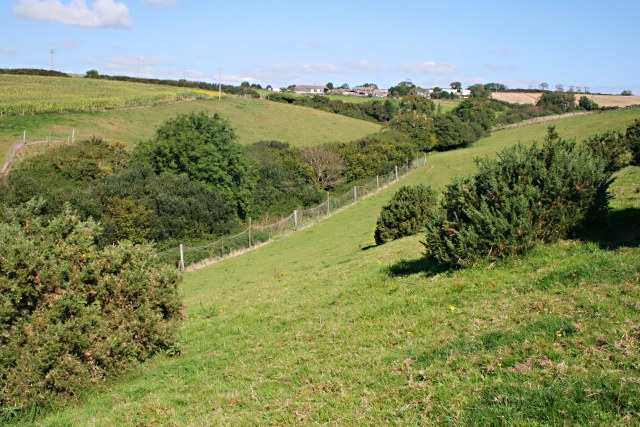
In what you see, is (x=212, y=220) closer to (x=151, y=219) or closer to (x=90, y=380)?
(x=151, y=219)

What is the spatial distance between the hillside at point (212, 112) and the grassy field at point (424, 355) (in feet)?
177

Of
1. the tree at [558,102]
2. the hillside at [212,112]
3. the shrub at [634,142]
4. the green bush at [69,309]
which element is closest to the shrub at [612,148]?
the shrub at [634,142]

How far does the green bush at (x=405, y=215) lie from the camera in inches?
883

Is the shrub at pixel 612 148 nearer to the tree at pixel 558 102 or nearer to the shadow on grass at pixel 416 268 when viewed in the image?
the shadow on grass at pixel 416 268

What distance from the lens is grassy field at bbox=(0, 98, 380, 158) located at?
6281 centimetres

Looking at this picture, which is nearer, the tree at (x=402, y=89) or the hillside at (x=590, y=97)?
the hillside at (x=590, y=97)

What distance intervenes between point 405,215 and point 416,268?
35.2 ft

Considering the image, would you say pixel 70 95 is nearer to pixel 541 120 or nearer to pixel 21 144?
pixel 21 144

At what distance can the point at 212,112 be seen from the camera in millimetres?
92312

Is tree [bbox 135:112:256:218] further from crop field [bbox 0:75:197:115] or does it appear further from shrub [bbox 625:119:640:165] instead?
shrub [bbox 625:119:640:165]

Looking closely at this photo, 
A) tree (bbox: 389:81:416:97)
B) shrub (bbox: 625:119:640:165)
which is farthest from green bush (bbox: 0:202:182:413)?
tree (bbox: 389:81:416:97)

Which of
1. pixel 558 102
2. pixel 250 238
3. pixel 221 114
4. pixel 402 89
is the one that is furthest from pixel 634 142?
pixel 402 89

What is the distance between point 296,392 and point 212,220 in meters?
39.6

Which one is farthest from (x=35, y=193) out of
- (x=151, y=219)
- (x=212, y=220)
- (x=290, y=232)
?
(x=290, y=232)
